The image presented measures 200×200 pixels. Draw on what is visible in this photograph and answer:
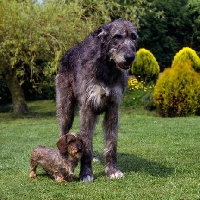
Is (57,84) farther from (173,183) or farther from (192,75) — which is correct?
(192,75)

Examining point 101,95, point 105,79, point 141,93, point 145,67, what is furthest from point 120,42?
point 145,67

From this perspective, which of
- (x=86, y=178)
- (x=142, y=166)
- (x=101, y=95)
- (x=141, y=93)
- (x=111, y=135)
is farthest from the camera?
(x=141, y=93)

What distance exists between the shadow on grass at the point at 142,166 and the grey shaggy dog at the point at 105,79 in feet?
1.68

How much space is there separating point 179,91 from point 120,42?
38.7 feet

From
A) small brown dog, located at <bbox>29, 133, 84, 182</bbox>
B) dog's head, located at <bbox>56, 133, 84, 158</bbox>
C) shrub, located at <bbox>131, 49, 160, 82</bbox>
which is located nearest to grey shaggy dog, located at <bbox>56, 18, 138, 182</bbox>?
small brown dog, located at <bbox>29, 133, 84, 182</bbox>

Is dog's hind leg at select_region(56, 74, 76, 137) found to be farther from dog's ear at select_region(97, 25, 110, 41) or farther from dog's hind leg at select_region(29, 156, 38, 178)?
dog's ear at select_region(97, 25, 110, 41)

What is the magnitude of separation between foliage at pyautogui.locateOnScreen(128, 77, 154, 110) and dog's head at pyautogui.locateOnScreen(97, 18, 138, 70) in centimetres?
1331

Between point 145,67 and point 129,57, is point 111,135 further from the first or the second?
point 145,67

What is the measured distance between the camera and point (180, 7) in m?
39.9

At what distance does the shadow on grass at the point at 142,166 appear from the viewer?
662cm

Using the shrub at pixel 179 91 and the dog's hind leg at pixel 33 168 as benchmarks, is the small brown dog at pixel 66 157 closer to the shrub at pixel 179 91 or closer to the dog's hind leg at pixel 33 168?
the dog's hind leg at pixel 33 168

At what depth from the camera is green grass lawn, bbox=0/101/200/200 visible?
537 centimetres

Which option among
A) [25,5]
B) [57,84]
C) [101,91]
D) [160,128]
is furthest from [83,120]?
[25,5]

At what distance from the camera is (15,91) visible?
20.7 meters
